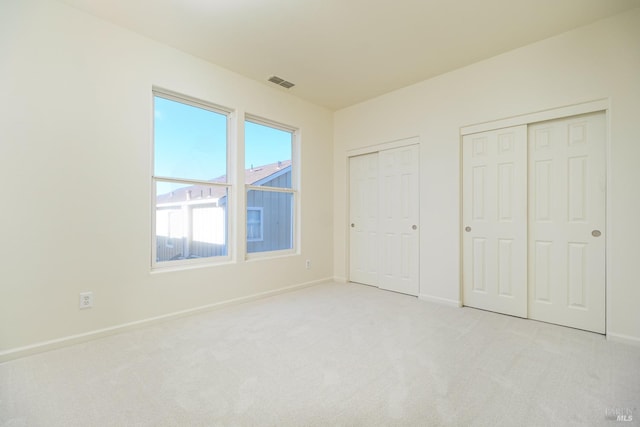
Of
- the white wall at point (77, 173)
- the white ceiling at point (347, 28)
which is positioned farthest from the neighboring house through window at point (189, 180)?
the white ceiling at point (347, 28)

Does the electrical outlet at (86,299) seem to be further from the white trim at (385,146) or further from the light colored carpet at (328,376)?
the white trim at (385,146)

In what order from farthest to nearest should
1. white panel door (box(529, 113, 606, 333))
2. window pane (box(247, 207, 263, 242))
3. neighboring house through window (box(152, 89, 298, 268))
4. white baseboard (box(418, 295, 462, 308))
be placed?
window pane (box(247, 207, 263, 242)) < white baseboard (box(418, 295, 462, 308)) < neighboring house through window (box(152, 89, 298, 268)) < white panel door (box(529, 113, 606, 333))

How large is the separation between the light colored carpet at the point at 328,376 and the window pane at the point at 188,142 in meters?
1.62

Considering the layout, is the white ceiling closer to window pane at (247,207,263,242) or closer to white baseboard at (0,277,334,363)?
window pane at (247,207,263,242)

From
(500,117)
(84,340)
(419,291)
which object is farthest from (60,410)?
(500,117)

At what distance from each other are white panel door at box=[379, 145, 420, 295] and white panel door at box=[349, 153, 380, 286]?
0.16m

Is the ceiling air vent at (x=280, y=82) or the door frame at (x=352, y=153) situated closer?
the ceiling air vent at (x=280, y=82)

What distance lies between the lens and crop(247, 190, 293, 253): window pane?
3793mm

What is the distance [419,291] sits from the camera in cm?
375

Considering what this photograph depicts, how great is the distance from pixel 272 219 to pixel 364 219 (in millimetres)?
1433

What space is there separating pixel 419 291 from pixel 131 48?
4136 millimetres

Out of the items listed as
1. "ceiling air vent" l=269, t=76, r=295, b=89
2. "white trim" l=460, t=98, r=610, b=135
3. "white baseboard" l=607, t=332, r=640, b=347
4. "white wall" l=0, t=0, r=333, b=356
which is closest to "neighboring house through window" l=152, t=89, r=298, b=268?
"white wall" l=0, t=0, r=333, b=356

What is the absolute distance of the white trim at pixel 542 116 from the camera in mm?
2623

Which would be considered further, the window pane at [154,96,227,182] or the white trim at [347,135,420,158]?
the white trim at [347,135,420,158]
